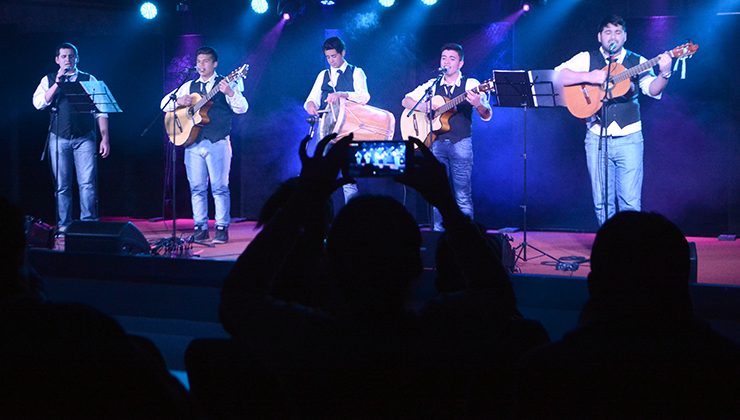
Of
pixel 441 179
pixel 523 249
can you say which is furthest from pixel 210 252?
pixel 441 179

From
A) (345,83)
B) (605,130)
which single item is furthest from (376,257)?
(345,83)

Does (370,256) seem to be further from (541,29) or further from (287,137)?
(287,137)

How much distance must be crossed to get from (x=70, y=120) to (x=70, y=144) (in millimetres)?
280

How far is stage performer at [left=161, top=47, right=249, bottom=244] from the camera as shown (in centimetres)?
823

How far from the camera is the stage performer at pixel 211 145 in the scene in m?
8.23

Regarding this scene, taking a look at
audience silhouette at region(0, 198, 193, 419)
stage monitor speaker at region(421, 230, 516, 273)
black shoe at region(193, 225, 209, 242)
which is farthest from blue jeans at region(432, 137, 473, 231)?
audience silhouette at region(0, 198, 193, 419)

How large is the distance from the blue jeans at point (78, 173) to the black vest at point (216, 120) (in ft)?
4.46

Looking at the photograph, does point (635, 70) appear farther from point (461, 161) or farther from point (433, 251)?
point (433, 251)

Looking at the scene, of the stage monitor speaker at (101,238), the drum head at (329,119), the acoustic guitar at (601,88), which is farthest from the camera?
the drum head at (329,119)

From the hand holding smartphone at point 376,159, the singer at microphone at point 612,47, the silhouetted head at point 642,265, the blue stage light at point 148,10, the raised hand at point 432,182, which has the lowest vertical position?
the silhouetted head at point 642,265

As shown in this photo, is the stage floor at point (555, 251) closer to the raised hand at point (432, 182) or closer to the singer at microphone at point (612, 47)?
the singer at microphone at point (612, 47)

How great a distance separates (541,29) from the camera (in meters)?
9.47

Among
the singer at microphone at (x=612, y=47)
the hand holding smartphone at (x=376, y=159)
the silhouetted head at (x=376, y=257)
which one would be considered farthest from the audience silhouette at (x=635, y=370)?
the singer at microphone at (x=612, y=47)

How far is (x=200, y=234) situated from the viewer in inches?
331
